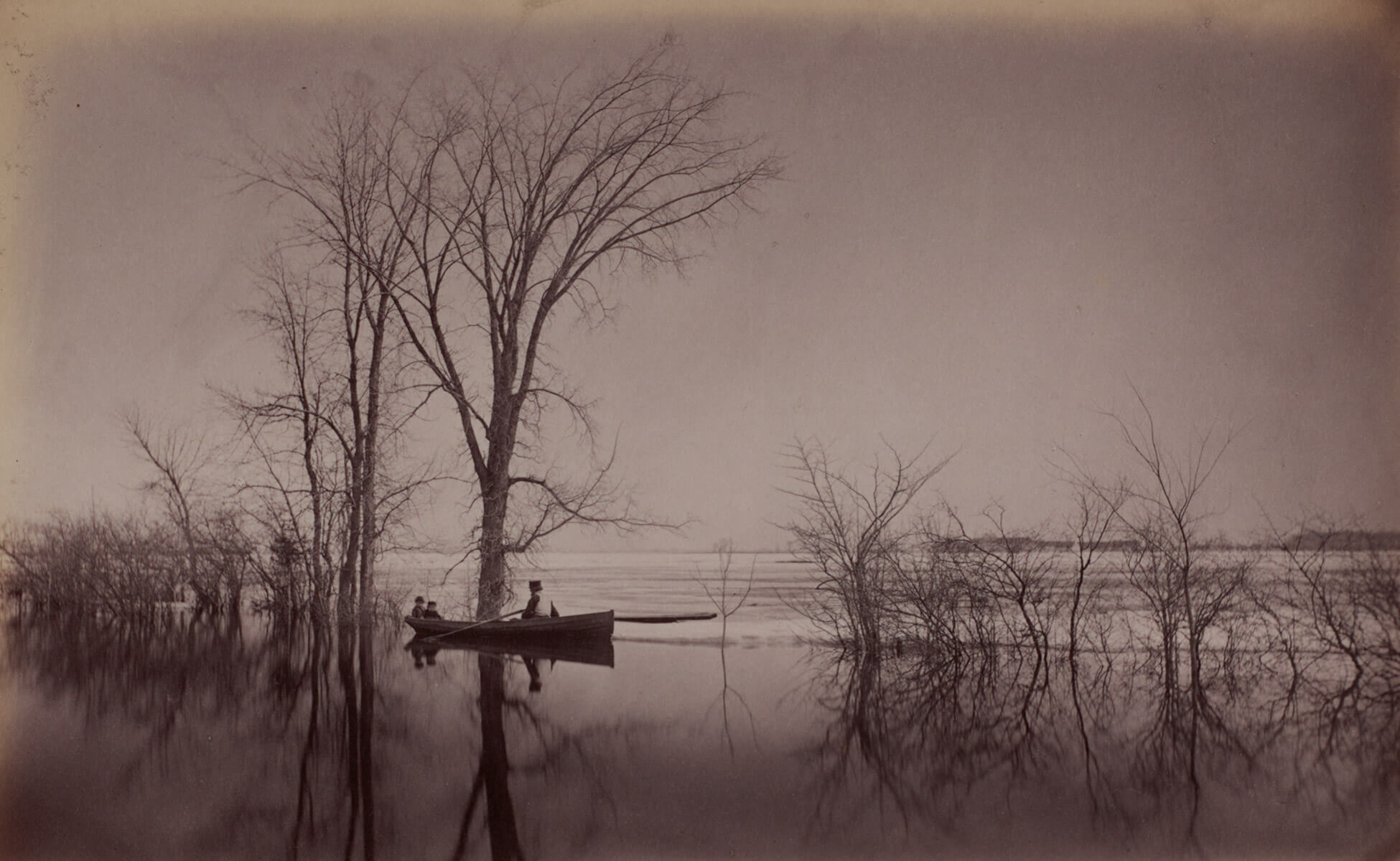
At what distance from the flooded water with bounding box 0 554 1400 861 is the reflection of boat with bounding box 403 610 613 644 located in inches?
18.5

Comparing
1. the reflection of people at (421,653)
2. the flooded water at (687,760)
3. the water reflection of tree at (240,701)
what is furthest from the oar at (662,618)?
the water reflection of tree at (240,701)

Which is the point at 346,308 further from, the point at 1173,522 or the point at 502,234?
the point at 1173,522

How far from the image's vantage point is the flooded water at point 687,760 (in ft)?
17.6

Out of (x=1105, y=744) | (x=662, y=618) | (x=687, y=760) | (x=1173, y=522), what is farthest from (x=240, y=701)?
(x=1173, y=522)

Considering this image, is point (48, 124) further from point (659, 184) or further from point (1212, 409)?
point (1212, 409)

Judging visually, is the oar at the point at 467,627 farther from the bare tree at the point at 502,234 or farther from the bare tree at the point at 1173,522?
the bare tree at the point at 1173,522

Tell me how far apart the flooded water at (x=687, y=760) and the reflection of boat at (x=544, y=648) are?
1.23 feet

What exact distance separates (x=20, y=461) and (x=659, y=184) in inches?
251

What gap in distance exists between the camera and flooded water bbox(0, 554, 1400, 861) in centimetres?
538

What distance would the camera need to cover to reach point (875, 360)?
28.2 feet

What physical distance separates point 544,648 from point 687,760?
444 centimetres

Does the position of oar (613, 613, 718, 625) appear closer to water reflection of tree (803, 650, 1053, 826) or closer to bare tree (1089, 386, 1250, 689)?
water reflection of tree (803, 650, 1053, 826)

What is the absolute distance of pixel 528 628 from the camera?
10.4m

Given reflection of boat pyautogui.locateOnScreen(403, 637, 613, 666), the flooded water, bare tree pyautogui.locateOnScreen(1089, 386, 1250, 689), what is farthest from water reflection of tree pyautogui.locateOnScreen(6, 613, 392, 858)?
bare tree pyautogui.locateOnScreen(1089, 386, 1250, 689)
